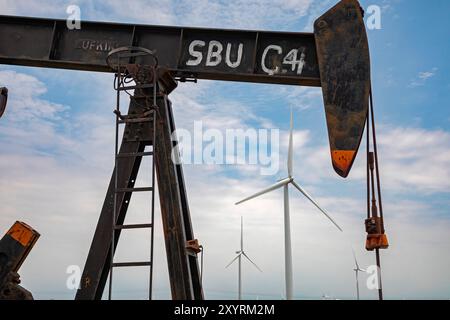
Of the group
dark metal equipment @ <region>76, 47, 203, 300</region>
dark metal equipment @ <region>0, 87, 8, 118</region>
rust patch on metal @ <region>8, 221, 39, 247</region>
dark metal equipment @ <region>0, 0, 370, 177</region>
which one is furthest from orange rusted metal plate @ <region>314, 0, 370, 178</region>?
dark metal equipment @ <region>0, 87, 8, 118</region>

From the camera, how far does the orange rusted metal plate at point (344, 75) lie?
22.7 feet

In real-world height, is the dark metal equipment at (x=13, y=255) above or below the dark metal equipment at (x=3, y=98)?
below

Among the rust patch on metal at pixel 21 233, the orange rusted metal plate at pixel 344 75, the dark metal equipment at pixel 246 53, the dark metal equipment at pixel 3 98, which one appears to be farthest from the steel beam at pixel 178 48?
the rust patch on metal at pixel 21 233

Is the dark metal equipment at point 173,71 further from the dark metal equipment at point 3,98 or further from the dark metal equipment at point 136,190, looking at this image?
the dark metal equipment at point 3,98

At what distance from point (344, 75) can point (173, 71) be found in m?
2.72

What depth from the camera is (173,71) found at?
838cm

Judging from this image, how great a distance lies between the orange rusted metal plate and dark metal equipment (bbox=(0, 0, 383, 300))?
0.04 ft

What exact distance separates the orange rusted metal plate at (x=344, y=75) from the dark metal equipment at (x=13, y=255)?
3.89 metres

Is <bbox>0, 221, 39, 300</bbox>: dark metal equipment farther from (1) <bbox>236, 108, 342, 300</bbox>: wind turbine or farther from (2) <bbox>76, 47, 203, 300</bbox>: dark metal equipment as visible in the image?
(1) <bbox>236, 108, 342, 300</bbox>: wind turbine

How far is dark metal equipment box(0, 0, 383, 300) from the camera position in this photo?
23.6ft

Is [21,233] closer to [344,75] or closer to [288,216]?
[344,75]

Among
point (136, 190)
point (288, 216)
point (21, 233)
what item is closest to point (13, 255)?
point (21, 233)
